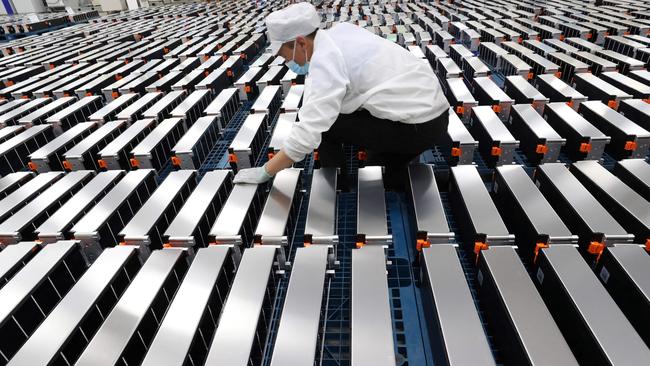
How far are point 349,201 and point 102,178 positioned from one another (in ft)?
7.23

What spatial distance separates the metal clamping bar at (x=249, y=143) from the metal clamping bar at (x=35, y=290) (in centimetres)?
150

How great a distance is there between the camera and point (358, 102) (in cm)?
283

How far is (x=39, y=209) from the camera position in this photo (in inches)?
116

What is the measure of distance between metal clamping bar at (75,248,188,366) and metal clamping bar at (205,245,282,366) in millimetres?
437

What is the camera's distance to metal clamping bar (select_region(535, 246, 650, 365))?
1.63 m

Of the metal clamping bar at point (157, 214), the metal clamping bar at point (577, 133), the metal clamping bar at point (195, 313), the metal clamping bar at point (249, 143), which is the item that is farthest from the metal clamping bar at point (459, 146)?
the metal clamping bar at point (157, 214)

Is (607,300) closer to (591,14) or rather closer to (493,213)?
(493,213)

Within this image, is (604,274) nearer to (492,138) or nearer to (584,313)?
(584,313)

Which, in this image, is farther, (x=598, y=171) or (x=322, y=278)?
(x=598, y=171)

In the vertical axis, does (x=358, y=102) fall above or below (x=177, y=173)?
above

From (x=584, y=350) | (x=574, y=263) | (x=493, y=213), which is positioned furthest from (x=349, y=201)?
(x=584, y=350)

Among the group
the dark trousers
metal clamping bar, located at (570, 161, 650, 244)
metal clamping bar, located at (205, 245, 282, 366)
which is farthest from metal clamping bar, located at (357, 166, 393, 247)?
metal clamping bar, located at (570, 161, 650, 244)

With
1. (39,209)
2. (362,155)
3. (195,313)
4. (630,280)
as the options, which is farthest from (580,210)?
(39,209)

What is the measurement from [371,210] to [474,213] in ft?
2.26
